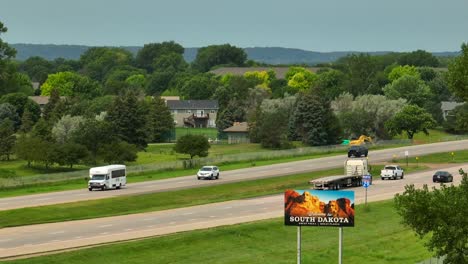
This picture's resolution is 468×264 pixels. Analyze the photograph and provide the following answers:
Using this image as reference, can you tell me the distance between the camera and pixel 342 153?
12800 cm

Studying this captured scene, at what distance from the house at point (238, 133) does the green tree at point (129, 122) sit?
31.8 meters

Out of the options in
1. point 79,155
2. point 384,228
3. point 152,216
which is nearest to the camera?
point 384,228

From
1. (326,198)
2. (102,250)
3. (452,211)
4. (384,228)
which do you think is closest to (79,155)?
(384,228)

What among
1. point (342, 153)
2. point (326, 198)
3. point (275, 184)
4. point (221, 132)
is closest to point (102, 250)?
point (326, 198)

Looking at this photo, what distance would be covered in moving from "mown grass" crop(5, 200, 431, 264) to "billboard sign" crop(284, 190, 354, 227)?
262 inches

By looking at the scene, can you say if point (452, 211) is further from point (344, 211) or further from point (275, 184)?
point (275, 184)

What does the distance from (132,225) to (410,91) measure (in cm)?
13980

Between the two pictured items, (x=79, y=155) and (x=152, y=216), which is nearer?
(x=152, y=216)

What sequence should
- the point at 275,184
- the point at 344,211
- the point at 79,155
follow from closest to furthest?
the point at 344,211 < the point at 275,184 < the point at 79,155

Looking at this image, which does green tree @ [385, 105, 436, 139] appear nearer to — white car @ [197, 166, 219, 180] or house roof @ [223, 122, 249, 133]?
house roof @ [223, 122, 249, 133]

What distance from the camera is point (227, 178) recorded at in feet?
314

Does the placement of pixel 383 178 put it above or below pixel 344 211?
below

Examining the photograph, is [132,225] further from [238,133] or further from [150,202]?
[238,133]

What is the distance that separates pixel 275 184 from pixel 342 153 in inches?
1533
